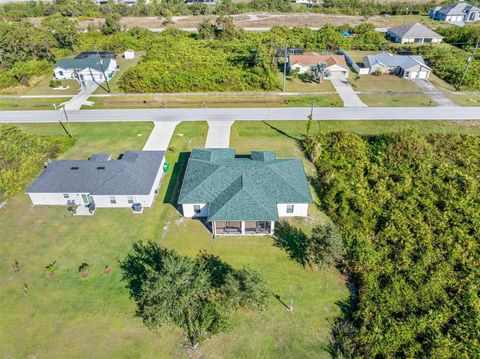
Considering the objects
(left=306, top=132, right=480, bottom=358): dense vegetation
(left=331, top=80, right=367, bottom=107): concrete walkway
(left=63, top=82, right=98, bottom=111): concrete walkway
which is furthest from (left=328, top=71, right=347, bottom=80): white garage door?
(left=63, top=82, right=98, bottom=111): concrete walkway

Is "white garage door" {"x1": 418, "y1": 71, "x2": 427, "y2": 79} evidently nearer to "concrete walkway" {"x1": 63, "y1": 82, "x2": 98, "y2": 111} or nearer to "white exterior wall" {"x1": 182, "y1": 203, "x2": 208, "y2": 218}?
"white exterior wall" {"x1": 182, "y1": 203, "x2": 208, "y2": 218}

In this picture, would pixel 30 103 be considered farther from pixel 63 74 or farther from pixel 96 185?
pixel 96 185

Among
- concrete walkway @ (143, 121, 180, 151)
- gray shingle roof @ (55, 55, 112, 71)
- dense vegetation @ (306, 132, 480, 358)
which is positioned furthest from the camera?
gray shingle roof @ (55, 55, 112, 71)

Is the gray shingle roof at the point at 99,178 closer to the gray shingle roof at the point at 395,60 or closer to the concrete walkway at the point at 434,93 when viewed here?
the concrete walkway at the point at 434,93

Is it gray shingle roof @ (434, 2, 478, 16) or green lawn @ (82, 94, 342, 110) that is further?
gray shingle roof @ (434, 2, 478, 16)

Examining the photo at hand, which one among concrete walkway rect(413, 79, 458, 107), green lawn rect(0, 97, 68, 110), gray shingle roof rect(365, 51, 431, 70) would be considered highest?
gray shingle roof rect(365, 51, 431, 70)

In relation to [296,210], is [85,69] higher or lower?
higher

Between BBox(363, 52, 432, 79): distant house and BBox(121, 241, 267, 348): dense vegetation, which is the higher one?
BBox(363, 52, 432, 79): distant house

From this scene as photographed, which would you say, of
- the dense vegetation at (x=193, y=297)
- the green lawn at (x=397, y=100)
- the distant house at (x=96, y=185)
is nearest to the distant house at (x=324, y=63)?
the green lawn at (x=397, y=100)

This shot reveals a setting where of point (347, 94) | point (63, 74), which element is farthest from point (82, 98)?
→ point (347, 94)
